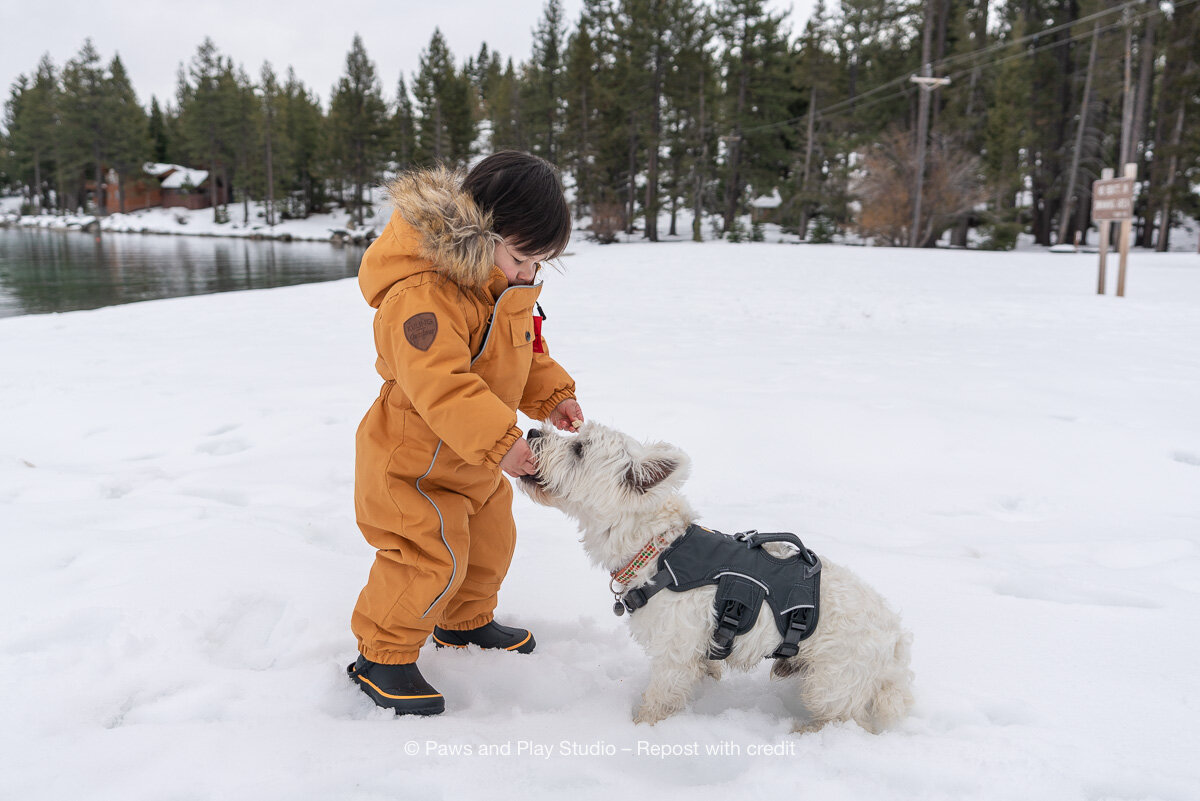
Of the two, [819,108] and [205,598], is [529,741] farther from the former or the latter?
[819,108]

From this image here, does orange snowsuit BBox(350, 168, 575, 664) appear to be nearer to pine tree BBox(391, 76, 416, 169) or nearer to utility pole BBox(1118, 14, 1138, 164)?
utility pole BBox(1118, 14, 1138, 164)

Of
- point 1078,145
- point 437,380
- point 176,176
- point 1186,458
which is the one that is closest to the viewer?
point 437,380

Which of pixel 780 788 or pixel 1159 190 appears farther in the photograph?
pixel 1159 190

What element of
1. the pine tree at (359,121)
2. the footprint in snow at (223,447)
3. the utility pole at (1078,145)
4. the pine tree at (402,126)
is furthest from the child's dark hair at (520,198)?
the pine tree at (402,126)

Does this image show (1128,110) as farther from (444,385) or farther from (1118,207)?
(444,385)

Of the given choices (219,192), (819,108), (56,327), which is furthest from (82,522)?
(219,192)

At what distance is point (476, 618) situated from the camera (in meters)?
2.67

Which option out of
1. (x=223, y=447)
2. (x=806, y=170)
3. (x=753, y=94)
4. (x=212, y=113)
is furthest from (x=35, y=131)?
(x=223, y=447)

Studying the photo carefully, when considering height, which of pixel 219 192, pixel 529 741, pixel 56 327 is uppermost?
pixel 219 192

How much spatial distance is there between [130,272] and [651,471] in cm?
2553

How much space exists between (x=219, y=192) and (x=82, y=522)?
76.7m

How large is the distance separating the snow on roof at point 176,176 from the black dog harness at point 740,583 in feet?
256

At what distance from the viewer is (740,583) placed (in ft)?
7.07

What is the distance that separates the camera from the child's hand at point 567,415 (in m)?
2.73
